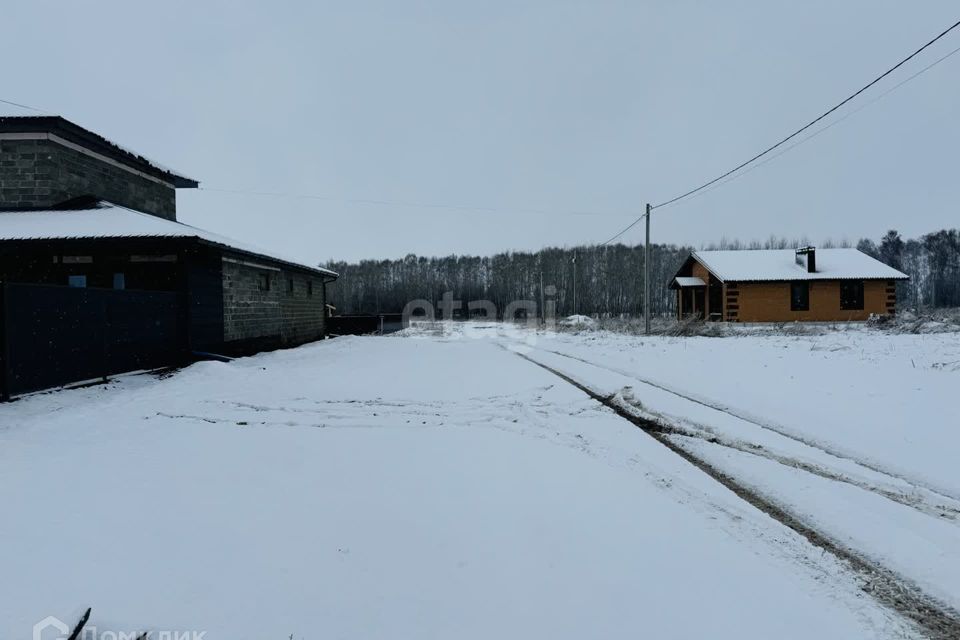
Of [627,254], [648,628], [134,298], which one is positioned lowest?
[648,628]

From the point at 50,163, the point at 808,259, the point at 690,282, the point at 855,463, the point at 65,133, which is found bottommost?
the point at 855,463

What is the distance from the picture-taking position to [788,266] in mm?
29453

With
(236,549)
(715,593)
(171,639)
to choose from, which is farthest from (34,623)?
(715,593)

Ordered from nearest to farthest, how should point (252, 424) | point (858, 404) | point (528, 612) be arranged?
1. point (528, 612)
2. point (252, 424)
3. point (858, 404)

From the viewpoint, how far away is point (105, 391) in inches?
347

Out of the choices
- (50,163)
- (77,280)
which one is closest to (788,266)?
(77,280)

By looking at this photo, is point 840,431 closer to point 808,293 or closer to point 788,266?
point 808,293

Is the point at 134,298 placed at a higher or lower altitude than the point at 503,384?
higher

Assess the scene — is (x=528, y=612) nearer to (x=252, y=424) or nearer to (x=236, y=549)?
(x=236, y=549)

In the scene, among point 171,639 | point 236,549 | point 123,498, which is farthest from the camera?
point 123,498

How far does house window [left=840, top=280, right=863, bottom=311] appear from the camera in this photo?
28.1m

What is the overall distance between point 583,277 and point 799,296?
4436 centimetres

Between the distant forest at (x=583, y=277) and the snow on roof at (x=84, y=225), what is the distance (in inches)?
2163

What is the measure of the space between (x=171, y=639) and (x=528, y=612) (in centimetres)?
178
